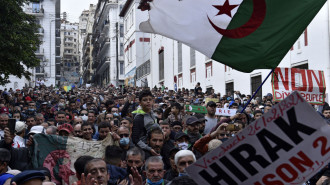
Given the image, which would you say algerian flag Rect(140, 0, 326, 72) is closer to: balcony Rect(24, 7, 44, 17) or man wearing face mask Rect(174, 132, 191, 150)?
man wearing face mask Rect(174, 132, 191, 150)

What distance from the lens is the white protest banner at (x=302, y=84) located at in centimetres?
956

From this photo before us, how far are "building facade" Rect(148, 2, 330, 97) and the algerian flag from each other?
12.6m

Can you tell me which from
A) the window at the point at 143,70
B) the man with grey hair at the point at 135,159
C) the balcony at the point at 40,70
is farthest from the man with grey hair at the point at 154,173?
the balcony at the point at 40,70

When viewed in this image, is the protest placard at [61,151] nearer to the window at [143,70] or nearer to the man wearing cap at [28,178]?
the man wearing cap at [28,178]

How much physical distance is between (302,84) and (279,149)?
7.24m

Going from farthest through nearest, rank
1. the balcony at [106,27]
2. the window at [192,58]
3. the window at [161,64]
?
the balcony at [106,27] < the window at [161,64] < the window at [192,58]

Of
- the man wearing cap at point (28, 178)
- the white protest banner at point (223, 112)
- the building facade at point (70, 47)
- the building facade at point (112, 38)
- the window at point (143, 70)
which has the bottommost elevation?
the man wearing cap at point (28, 178)

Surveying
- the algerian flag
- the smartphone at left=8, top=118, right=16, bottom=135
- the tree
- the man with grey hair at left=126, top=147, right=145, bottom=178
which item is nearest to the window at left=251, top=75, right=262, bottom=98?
the tree

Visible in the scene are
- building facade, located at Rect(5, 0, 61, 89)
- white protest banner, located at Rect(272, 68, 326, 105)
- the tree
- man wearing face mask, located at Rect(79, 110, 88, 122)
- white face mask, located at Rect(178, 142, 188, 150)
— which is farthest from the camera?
building facade, located at Rect(5, 0, 61, 89)

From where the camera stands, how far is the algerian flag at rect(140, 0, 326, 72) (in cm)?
526

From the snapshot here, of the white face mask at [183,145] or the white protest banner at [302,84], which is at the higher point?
the white protest banner at [302,84]

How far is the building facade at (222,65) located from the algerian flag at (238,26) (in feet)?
41.2

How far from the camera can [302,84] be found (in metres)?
9.74

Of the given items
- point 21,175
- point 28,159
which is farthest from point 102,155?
point 21,175
